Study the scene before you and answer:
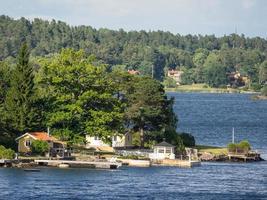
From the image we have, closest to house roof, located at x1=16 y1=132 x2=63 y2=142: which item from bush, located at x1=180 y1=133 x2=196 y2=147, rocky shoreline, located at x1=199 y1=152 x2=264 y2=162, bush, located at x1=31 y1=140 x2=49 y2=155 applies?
bush, located at x1=31 y1=140 x2=49 y2=155

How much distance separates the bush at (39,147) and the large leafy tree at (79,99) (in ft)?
12.9

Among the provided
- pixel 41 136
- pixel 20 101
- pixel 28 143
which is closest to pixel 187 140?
pixel 41 136

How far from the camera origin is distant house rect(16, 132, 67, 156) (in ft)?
379

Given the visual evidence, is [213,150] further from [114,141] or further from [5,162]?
[5,162]

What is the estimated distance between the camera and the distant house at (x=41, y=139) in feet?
379

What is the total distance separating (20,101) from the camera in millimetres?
118562

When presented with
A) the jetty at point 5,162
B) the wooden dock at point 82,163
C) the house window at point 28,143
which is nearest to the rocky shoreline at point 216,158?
the wooden dock at point 82,163

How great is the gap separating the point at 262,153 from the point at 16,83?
3908 cm

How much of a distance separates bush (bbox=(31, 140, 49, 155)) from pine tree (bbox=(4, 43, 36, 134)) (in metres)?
3.13

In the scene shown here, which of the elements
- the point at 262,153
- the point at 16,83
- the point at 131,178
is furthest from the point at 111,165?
the point at 262,153

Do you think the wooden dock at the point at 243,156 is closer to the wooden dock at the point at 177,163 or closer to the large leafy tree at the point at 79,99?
the wooden dock at the point at 177,163

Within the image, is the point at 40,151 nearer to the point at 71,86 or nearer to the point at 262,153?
the point at 71,86

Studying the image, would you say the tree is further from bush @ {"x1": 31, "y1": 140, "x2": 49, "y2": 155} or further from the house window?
the house window

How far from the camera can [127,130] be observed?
128875mm
